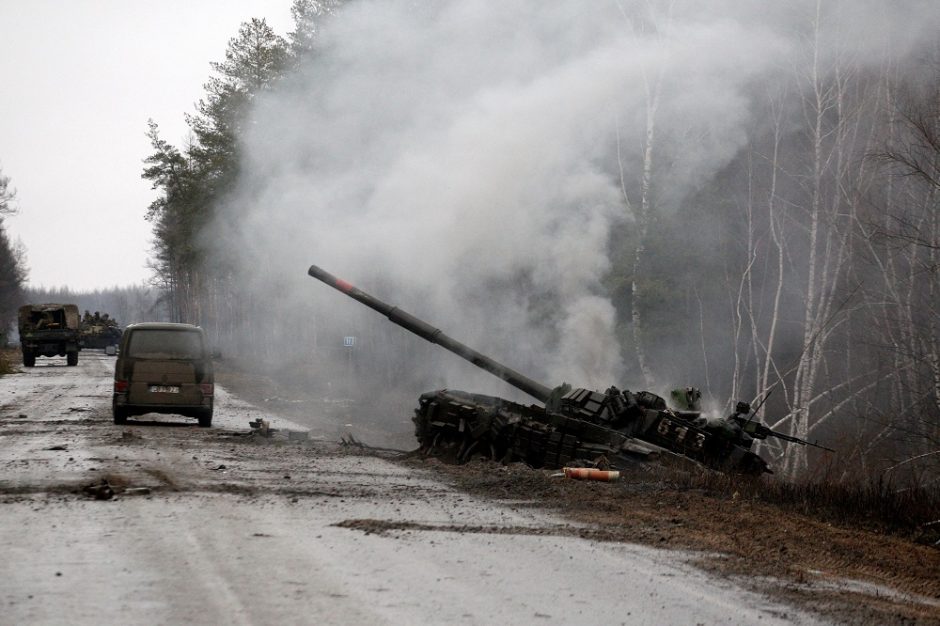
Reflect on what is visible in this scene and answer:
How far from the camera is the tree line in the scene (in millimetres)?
25531

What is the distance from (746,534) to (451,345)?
7.67 meters

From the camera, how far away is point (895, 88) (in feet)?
88.1

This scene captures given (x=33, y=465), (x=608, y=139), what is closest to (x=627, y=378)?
(x=608, y=139)

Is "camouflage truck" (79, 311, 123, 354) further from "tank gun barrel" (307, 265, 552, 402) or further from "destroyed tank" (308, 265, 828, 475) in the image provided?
"destroyed tank" (308, 265, 828, 475)

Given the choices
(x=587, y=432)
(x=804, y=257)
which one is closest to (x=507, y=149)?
(x=587, y=432)

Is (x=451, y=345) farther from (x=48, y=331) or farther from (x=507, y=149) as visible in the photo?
(x=48, y=331)

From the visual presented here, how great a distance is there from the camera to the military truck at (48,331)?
1772 inches

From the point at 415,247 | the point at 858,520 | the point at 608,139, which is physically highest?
the point at 608,139

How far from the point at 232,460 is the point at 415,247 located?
11269mm

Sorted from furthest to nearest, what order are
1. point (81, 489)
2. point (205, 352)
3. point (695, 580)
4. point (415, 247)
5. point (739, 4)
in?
point (739, 4)
point (415, 247)
point (205, 352)
point (81, 489)
point (695, 580)

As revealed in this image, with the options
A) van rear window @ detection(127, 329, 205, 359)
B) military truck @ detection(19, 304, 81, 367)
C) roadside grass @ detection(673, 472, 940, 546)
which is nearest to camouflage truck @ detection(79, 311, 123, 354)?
military truck @ detection(19, 304, 81, 367)

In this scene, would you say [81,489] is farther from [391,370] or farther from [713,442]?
[391,370]

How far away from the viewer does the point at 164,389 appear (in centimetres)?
1866

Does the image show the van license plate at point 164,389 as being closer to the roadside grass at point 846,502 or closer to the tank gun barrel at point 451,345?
the tank gun barrel at point 451,345
